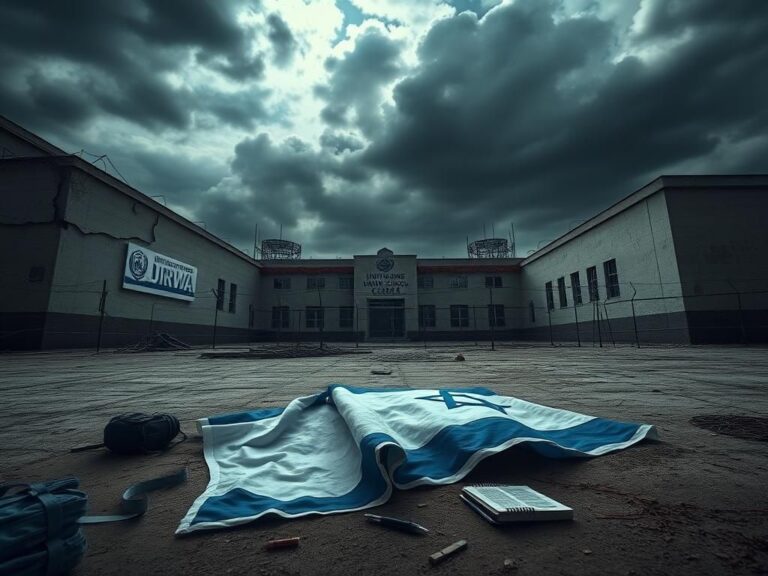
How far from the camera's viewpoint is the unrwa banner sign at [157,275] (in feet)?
46.4

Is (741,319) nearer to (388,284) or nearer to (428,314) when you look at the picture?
(428,314)

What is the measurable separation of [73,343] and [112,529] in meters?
14.7

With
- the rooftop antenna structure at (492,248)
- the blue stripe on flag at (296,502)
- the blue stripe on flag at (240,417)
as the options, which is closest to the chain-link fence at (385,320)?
the rooftop antenna structure at (492,248)

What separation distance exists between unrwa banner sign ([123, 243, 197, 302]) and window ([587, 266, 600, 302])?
2056 cm

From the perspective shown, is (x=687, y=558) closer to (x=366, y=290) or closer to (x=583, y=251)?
(x=583, y=251)

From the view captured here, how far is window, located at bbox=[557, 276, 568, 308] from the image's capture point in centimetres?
2025

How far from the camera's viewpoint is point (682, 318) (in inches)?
495

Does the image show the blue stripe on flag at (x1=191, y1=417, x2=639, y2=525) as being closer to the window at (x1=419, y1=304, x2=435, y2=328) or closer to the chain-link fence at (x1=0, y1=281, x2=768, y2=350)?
the chain-link fence at (x1=0, y1=281, x2=768, y2=350)

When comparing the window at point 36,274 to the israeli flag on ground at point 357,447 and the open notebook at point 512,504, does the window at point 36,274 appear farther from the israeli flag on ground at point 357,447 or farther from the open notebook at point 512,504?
the open notebook at point 512,504

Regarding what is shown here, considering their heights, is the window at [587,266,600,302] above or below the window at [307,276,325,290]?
below

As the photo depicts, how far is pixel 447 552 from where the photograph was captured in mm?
1007

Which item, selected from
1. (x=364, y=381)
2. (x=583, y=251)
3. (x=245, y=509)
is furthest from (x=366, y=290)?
(x=245, y=509)

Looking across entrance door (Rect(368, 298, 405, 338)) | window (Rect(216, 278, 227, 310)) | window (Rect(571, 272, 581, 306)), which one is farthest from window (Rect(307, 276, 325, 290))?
window (Rect(571, 272, 581, 306))

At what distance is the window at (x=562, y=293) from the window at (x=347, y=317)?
13.9 meters
